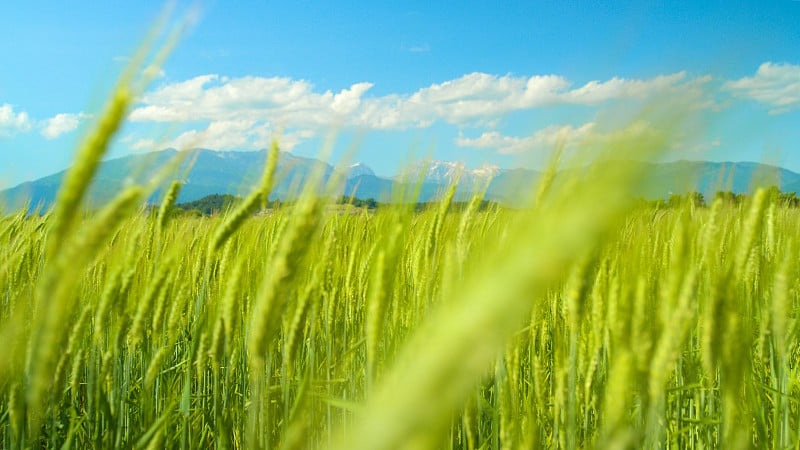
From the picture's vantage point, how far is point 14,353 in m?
1.07

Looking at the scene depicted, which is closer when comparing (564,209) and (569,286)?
(564,209)

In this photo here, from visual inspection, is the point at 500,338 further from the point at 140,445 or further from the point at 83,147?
the point at 140,445

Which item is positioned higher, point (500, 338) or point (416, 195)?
point (416, 195)

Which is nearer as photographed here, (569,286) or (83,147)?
(83,147)

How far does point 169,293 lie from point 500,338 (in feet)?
3.63

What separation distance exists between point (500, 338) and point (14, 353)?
112 centimetres

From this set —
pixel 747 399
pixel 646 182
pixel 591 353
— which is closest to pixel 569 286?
pixel 591 353

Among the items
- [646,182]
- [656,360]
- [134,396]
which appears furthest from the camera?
[134,396]

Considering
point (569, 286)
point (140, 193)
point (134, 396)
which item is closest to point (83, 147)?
point (140, 193)

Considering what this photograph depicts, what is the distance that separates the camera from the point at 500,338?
14.3 inches

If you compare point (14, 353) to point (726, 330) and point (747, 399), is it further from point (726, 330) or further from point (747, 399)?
point (747, 399)

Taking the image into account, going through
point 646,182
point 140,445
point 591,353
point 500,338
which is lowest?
point 140,445

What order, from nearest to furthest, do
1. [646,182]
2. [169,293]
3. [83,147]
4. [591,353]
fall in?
1. [646,182]
2. [83,147]
3. [591,353]
4. [169,293]

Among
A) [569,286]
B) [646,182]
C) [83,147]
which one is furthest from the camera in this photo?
[569,286]
